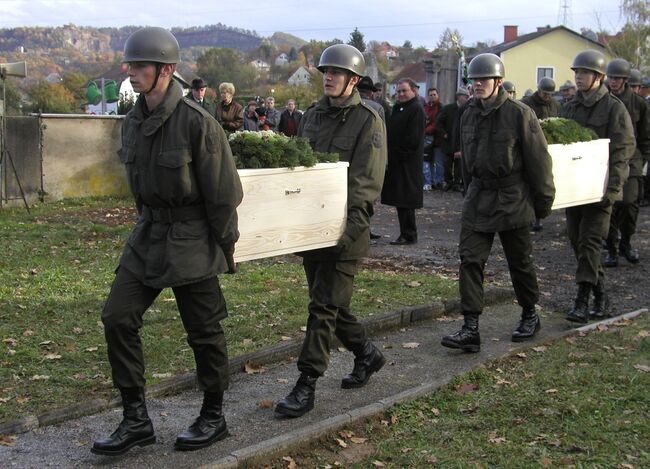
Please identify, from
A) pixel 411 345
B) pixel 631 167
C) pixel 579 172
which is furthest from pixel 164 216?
pixel 631 167

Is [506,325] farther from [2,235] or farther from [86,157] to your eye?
[86,157]

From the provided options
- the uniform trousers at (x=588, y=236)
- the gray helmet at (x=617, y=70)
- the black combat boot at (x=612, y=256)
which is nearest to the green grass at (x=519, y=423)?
the uniform trousers at (x=588, y=236)

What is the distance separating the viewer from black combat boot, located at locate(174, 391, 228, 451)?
17.7 ft

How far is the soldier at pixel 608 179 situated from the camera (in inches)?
352

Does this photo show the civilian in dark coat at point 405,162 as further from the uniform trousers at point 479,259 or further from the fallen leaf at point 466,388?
the fallen leaf at point 466,388

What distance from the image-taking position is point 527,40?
80688 mm

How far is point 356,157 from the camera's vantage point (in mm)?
6305

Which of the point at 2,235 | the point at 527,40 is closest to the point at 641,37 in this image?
the point at 527,40

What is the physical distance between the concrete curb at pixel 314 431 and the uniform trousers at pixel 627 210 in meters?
4.94

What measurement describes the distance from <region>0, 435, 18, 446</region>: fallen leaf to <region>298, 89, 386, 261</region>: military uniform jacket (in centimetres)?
207

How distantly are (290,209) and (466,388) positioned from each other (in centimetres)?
176

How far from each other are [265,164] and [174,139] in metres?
0.92

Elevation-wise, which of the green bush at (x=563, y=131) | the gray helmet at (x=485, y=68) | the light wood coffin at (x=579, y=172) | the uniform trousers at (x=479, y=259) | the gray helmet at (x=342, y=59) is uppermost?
the gray helmet at (x=342, y=59)

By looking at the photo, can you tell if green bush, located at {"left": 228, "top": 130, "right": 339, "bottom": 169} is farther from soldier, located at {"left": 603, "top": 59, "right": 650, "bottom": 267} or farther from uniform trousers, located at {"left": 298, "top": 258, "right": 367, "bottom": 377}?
soldier, located at {"left": 603, "top": 59, "right": 650, "bottom": 267}
